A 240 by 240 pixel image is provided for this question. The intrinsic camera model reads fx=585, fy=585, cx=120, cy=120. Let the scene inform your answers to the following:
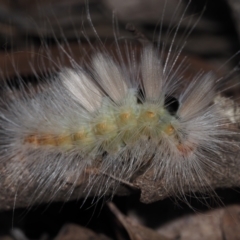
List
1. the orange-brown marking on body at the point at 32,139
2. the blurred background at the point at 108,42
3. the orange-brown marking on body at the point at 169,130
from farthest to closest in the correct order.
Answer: the blurred background at the point at 108,42
the orange-brown marking on body at the point at 32,139
the orange-brown marking on body at the point at 169,130

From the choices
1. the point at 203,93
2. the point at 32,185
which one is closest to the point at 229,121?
the point at 203,93

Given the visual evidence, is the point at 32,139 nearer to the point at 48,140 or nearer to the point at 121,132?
the point at 48,140

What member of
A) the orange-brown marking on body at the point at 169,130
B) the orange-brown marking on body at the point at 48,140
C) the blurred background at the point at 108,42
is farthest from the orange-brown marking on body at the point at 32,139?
the orange-brown marking on body at the point at 169,130

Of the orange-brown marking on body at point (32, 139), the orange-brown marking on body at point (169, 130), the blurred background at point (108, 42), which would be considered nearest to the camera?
the orange-brown marking on body at point (169, 130)

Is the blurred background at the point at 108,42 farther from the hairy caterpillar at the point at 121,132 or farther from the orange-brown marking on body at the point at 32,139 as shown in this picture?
the orange-brown marking on body at the point at 32,139

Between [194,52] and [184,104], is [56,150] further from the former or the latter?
[194,52]

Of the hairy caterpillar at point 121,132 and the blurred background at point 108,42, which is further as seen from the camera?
the blurred background at point 108,42

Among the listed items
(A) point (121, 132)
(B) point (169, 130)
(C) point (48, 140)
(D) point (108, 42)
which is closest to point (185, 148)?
(B) point (169, 130)

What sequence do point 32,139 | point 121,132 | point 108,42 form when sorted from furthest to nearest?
point 108,42, point 32,139, point 121,132
